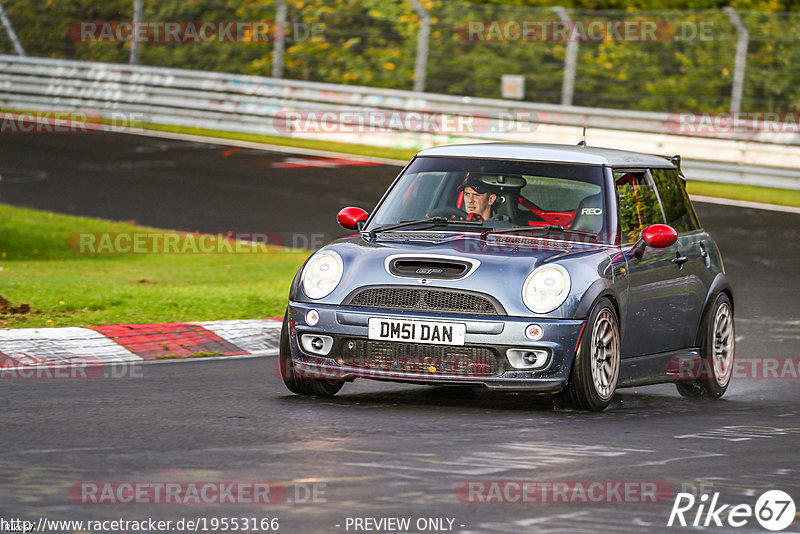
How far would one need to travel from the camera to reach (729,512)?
6125 mm

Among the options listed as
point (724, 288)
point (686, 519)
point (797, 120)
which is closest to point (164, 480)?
point (686, 519)

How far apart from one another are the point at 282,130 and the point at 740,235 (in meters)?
11.0

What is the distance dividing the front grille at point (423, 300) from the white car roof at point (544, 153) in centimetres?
152

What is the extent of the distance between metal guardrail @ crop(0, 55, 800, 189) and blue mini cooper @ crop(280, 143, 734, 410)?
44.4 feet

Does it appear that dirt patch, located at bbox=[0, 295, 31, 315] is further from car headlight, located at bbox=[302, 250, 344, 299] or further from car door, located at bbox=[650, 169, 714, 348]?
car door, located at bbox=[650, 169, 714, 348]

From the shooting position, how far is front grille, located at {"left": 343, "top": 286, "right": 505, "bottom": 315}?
27.6 ft

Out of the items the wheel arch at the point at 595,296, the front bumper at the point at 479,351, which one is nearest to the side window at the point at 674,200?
the wheel arch at the point at 595,296

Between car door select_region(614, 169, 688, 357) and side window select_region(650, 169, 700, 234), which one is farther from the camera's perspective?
side window select_region(650, 169, 700, 234)
